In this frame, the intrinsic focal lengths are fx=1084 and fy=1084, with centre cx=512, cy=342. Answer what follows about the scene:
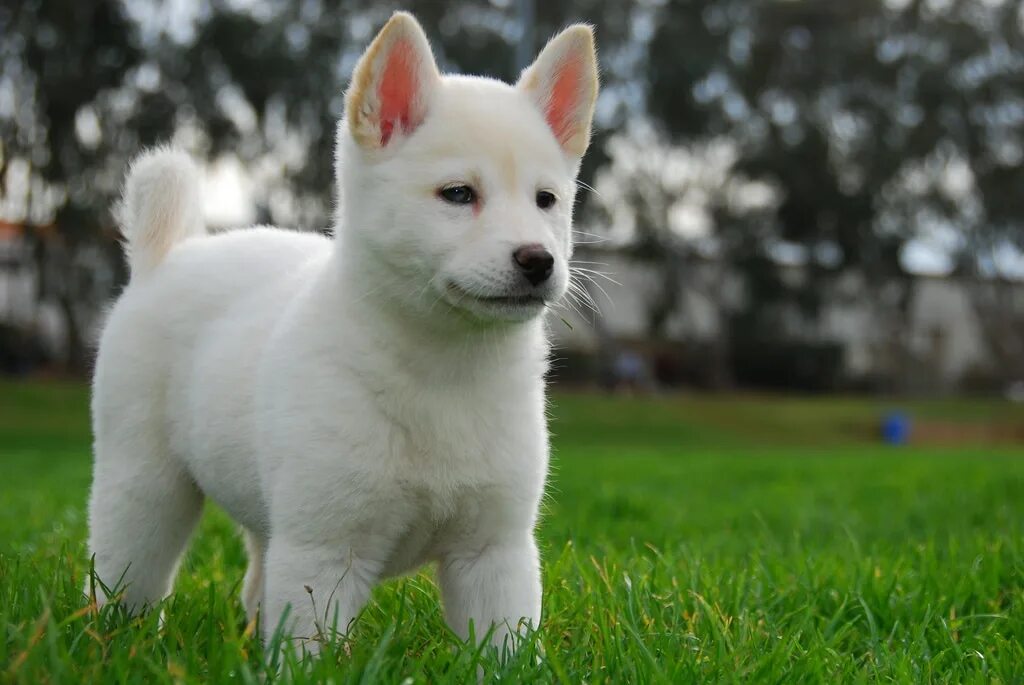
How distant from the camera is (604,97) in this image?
96.3 feet

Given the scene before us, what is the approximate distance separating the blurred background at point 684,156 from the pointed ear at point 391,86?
1794 centimetres

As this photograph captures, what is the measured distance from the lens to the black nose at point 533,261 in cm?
271

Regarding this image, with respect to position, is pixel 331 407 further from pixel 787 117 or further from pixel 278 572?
pixel 787 117

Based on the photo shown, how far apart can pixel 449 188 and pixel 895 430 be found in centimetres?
2496

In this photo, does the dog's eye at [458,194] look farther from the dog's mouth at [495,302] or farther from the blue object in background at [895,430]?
the blue object in background at [895,430]

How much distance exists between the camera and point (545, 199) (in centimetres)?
300

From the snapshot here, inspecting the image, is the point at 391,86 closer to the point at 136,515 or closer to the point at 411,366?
the point at 411,366

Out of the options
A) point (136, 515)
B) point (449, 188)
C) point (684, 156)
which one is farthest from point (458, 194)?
point (684, 156)

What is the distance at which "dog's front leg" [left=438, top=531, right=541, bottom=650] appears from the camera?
2941mm

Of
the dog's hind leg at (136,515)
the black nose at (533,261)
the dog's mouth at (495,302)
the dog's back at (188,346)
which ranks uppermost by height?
the black nose at (533,261)

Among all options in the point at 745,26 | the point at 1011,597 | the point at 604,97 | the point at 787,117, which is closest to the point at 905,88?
the point at 787,117

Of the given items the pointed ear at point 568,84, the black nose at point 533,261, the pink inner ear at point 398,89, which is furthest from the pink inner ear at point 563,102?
the black nose at point 533,261

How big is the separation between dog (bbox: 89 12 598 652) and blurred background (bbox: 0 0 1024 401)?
18.0 meters

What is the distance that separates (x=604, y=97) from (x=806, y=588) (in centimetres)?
2672
